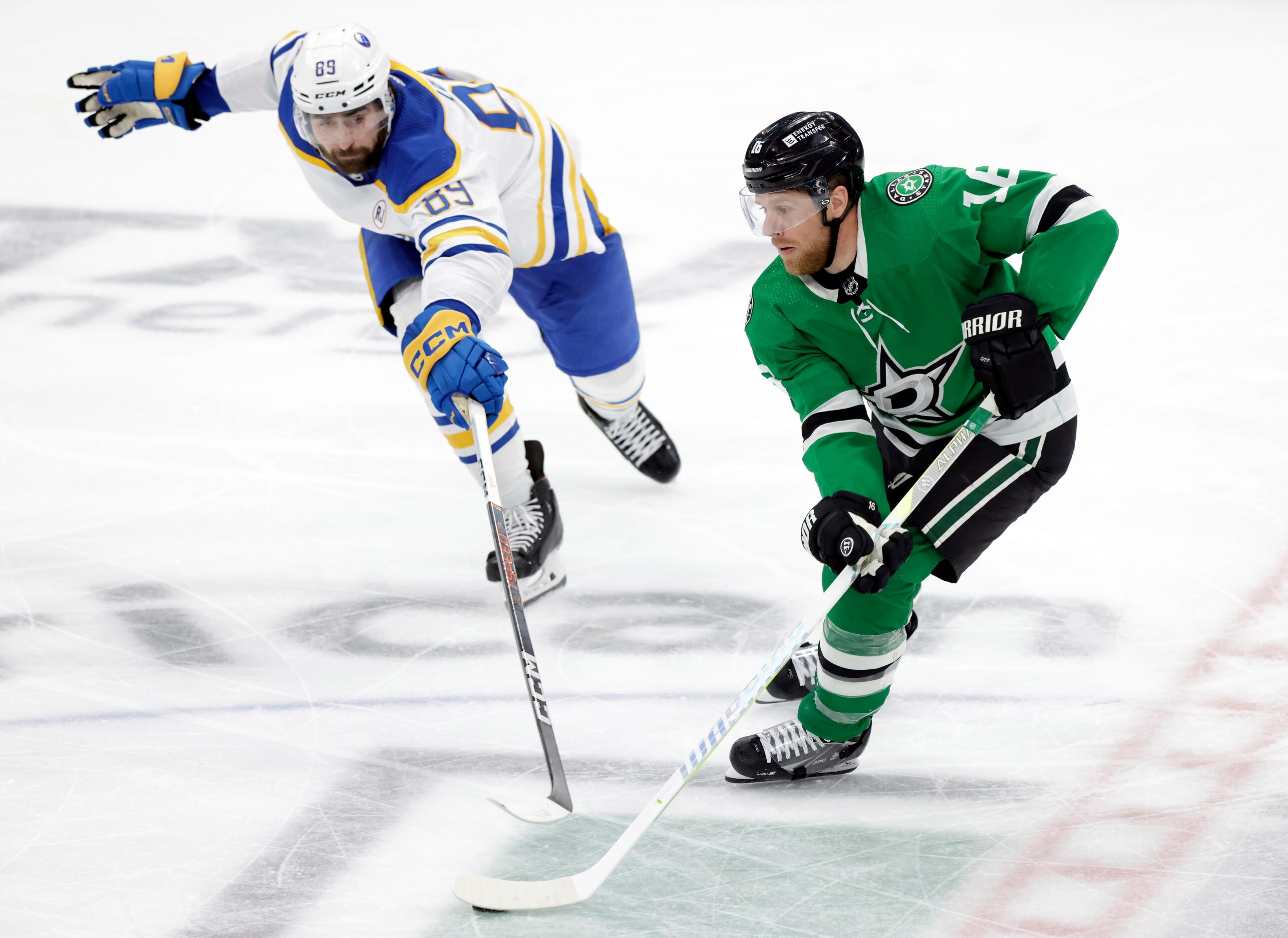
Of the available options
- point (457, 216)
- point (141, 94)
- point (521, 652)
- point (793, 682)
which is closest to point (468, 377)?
point (457, 216)

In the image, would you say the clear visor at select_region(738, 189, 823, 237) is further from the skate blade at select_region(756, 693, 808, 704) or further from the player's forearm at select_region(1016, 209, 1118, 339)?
the skate blade at select_region(756, 693, 808, 704)

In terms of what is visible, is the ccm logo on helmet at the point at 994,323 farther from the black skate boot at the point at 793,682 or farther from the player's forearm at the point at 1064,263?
the black skate boot at the point at 793,682

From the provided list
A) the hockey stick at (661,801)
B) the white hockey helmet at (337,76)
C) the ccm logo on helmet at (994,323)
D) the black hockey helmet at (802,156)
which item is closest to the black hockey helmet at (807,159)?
the black hockey helmet at (802,156)

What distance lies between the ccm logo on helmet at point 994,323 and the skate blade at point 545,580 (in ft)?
4.88

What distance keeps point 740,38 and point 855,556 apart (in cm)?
582

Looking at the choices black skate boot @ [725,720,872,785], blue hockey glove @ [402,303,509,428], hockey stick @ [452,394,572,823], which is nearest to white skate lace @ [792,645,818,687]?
black skate boot @ [725,720,872,785]

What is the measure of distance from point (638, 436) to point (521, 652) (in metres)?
1.35

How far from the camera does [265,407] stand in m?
4.23

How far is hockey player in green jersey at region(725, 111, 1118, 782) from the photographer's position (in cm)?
216

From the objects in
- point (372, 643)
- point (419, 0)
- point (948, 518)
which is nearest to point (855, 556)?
point (948, 518)

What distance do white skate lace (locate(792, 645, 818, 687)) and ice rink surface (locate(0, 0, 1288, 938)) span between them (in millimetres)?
97

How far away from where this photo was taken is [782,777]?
8.27ft

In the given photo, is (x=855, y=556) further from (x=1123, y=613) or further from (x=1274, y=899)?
(x=1123, y=613)

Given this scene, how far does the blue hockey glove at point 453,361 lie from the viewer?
108 inches
